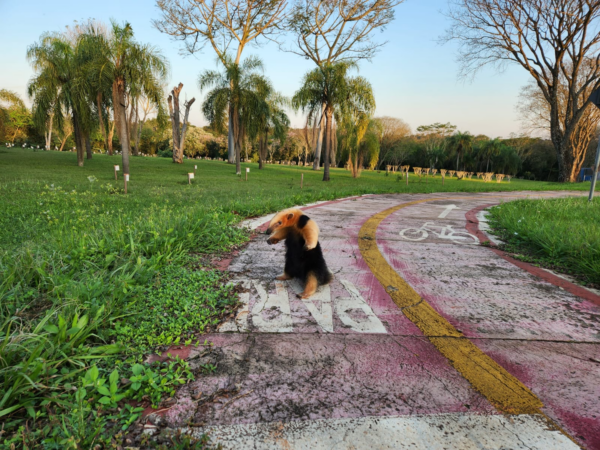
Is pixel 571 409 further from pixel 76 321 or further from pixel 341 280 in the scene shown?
pixel 76 321

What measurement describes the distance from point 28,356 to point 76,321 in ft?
0.98

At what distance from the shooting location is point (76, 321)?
2.06 m

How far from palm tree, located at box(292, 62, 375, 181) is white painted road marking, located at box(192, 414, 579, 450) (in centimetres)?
1941

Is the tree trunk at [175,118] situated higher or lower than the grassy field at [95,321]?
higher

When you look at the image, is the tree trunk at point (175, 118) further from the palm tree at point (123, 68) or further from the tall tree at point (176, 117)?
the palm tree at point (123, 68)

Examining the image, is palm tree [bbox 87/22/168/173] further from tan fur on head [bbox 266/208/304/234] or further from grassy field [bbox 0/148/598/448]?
tan fur on head [bbox 266/208/304/234]

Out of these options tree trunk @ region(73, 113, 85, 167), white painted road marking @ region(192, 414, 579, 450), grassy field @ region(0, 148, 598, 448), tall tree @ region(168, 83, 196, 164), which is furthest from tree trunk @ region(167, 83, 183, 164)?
white painted road marking @ region(192, 414, 579, 450)

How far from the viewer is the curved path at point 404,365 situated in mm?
1523

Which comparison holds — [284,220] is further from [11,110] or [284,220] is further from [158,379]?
[11,110]

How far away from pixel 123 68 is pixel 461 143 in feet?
175

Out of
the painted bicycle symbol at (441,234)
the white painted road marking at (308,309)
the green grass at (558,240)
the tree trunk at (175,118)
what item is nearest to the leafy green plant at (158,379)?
the white painted road marking at (308,309)

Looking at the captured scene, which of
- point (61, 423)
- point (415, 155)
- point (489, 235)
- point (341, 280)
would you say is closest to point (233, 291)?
point (341, 280)

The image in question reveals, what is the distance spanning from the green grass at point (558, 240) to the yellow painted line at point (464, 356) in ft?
7.50

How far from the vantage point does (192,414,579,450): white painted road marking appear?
144cm
